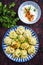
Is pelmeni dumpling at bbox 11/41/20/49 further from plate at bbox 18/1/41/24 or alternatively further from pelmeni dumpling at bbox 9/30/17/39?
plate at bbox 18/1/41/24

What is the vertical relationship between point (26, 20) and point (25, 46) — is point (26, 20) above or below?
above

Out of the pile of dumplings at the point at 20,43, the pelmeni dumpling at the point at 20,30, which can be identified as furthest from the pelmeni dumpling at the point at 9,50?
the pelmeni dumpling at the point at 20,30

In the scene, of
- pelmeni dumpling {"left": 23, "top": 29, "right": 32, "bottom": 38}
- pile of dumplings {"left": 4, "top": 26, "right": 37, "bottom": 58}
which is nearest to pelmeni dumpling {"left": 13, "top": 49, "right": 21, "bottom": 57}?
pile of dumplings {"left": 4, "top": 26, "right": 37, "bottom": 58}

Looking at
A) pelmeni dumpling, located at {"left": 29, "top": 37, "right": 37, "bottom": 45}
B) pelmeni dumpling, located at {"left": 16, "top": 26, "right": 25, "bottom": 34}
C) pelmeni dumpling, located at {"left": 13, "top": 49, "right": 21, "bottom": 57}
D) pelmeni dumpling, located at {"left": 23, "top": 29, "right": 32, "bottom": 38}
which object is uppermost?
pelmeni dumpling, located at {"left": 16, "top": 26, "right": 25, "bottom": 34}

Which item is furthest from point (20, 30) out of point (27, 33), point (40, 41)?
point (40, 41)

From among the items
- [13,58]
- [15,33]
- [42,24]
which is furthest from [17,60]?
[42,24]

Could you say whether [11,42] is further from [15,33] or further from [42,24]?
[42,24]

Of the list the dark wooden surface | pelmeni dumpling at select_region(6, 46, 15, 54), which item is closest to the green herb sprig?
the dark wooden surface

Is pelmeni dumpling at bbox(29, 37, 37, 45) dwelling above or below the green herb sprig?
below
